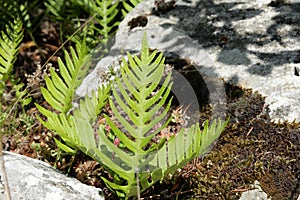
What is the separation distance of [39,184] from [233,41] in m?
1.78

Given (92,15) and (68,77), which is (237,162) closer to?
(68,77)

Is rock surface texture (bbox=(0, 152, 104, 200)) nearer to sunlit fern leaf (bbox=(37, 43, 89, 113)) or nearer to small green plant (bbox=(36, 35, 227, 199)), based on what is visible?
small green plant (bbox=(36, 35, 227, 199))

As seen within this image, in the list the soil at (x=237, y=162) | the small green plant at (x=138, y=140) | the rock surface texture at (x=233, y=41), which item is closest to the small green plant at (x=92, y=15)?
the rock surface texture at (x=233, y=41)

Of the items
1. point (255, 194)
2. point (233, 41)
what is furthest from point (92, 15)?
point (255, 194)

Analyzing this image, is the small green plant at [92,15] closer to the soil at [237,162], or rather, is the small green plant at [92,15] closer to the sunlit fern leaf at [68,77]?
the sunlit fern leaf at [68,77]

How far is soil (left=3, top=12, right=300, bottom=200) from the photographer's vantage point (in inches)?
113

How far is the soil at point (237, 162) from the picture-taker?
2.87 metres

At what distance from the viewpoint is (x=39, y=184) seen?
2.68 m

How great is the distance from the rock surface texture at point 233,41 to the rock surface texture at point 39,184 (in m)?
0.95

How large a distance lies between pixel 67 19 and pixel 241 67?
2025mm

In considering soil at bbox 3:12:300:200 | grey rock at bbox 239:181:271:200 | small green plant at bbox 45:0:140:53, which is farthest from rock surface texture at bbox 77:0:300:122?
grey rock at bbox 239:181:271:200

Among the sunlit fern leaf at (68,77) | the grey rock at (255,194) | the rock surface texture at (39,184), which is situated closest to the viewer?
the rock surface texture at (39,184)

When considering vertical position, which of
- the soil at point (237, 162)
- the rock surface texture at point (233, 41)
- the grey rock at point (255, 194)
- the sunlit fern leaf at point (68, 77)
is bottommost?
the grey rock at point (255, 194)

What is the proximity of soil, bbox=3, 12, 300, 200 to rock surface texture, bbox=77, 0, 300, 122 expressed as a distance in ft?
0.36
